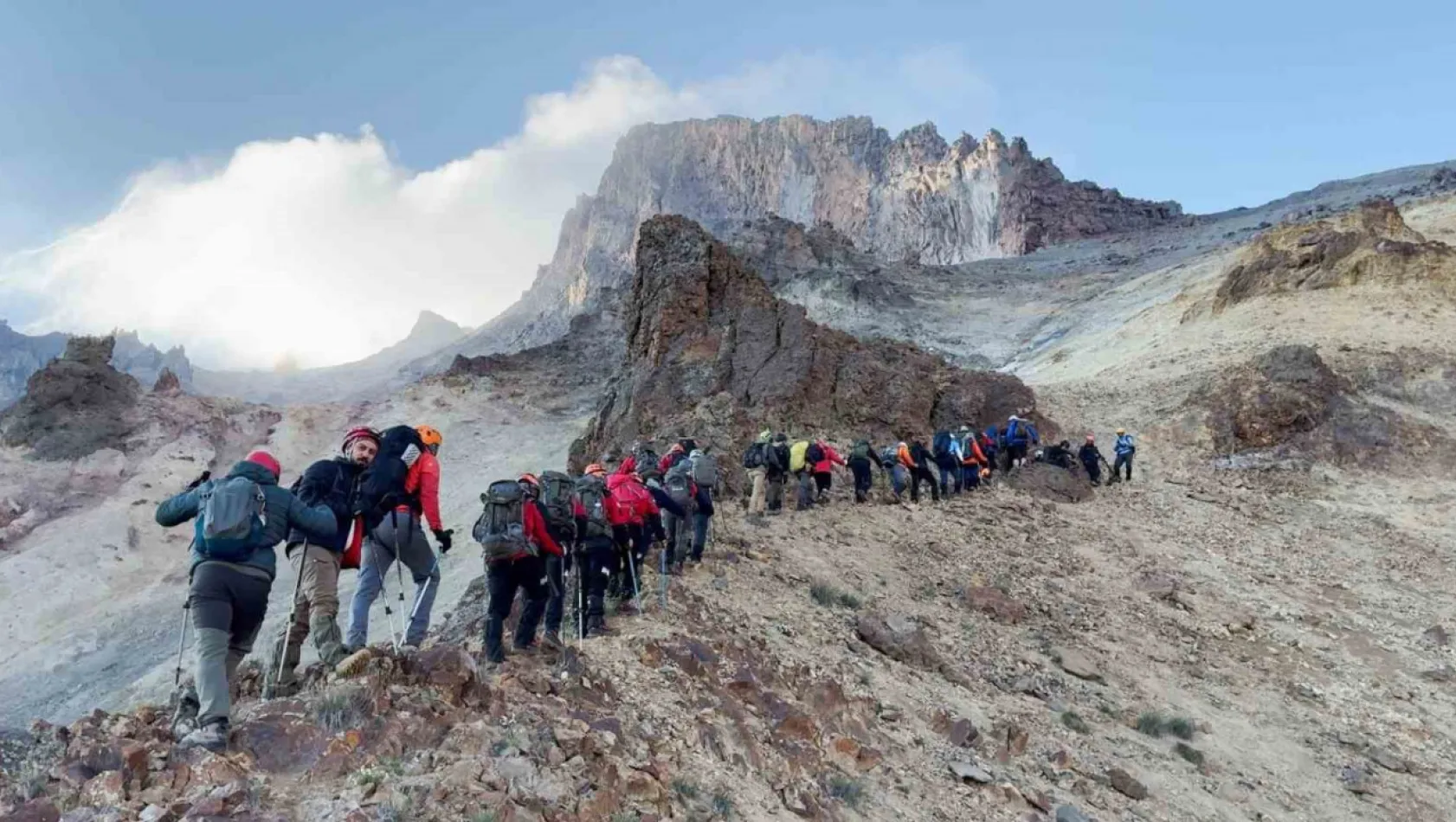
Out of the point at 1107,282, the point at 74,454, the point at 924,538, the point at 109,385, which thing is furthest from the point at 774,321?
the point at 1107,282

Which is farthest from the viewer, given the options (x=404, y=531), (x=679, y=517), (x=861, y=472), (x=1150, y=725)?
(x=861, y=472)

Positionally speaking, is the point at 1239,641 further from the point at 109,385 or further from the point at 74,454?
the point at 109,385

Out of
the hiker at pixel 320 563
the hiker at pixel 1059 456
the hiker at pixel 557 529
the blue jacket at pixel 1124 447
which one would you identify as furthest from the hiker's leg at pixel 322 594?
the blue jacket at pixel 1124 447

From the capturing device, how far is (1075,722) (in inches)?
352

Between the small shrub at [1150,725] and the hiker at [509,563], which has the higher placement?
the hiker at [509,563]

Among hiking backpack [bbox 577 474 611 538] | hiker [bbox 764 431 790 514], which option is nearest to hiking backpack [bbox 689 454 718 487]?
hiking backpack [bbox 577 474 611 538]

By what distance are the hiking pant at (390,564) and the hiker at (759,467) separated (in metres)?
8.17

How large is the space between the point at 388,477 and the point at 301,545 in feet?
2.45

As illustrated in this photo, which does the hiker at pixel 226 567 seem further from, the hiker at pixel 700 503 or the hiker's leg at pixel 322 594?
the hiker at pixel 700 503

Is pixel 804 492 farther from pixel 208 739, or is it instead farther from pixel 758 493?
pixel 208 739

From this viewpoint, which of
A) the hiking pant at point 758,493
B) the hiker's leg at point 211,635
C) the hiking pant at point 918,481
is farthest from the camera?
the hiking pant at point 918,481

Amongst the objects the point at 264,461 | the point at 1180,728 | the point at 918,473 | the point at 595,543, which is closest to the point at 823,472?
the point at 918,473

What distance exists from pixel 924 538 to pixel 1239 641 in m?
4.67

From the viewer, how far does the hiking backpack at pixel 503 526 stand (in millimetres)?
6977
